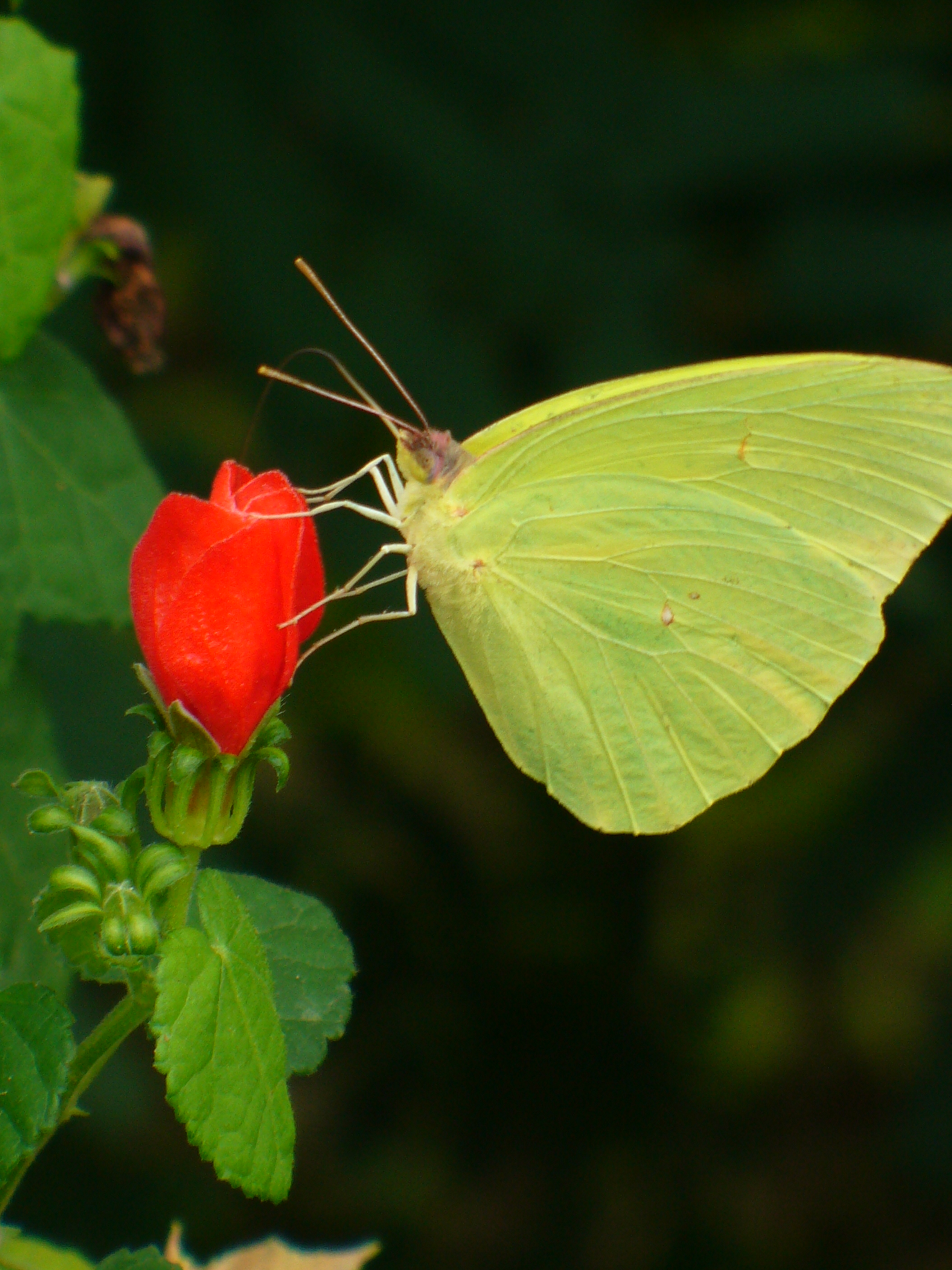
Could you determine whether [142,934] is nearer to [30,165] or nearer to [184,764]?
[184,764]

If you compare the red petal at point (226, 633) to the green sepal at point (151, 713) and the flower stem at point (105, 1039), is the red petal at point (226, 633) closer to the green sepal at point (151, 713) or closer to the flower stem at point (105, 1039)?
the green sepal at point (151, 713)

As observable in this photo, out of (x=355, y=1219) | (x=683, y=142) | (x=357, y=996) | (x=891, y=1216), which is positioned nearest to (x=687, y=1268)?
(x=891, y=1216)

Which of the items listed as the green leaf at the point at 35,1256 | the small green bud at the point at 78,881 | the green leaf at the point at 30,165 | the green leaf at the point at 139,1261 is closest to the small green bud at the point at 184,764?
the small green bud at the point at 78,881

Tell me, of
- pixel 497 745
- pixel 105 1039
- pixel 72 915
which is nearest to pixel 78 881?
pixel 72 915

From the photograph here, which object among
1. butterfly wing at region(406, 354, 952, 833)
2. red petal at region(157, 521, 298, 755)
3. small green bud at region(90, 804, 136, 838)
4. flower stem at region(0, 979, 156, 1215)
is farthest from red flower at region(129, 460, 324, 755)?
butterfly wing at region(406, 354, 952, 833)

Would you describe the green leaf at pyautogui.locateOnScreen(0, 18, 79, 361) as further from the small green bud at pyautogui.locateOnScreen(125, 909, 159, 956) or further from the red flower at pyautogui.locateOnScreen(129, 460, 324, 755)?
the small green bud at pyautogui.locateOnScreen(125, 909, 159, 956)

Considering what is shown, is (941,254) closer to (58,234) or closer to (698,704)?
(698,704)
